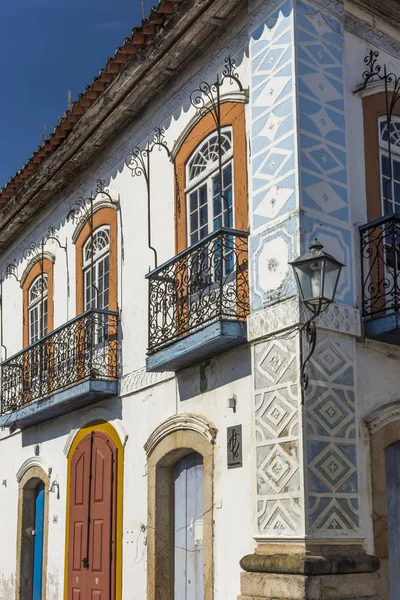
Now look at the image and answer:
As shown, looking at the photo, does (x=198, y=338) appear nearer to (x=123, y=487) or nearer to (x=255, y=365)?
(x=255, y=365)

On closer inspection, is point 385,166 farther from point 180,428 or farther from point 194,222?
point 180,428

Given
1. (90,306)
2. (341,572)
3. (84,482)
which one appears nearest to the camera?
(341,572)

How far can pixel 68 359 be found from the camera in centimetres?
1162

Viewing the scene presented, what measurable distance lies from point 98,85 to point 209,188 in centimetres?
244

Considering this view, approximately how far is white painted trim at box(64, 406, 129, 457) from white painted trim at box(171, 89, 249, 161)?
324 centimetres

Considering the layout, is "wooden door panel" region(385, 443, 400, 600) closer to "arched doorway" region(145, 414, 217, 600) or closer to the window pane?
"arched doorway" region(145, 414, 217, 600)

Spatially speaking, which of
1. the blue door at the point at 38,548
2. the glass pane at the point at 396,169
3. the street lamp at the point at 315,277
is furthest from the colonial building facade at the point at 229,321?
the blue door at the point at 38,548

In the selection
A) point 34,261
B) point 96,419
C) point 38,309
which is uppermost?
point 34,261

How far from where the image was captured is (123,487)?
34.4 feet

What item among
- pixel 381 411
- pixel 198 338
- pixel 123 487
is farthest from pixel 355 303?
pixel 123 487

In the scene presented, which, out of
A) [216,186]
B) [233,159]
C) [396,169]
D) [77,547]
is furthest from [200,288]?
[77,547]

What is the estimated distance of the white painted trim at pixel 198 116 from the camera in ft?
29.9

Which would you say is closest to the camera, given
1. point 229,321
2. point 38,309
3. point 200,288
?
point 229,321

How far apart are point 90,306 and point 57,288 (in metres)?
1.22
